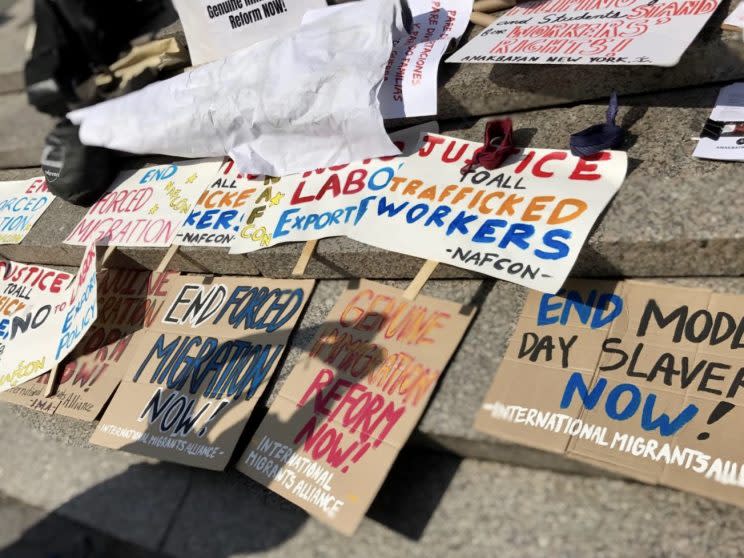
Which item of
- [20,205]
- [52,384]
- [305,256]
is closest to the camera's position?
[305,256]

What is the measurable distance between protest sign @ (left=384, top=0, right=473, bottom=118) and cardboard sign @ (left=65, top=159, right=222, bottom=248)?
3.29 feet

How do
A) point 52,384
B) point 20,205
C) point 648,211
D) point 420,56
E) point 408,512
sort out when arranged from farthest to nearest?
point 20,205, point 52,384, point 420,56, point 408,512, point 648,211

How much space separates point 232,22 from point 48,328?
167cm

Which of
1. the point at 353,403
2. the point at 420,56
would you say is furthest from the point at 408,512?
the point at 420,56

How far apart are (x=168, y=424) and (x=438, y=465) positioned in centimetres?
104

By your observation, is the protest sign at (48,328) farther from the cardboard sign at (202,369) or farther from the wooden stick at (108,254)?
the cardboard sign at (202,369)

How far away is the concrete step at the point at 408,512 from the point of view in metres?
1.72

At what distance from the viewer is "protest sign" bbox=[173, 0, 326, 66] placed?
9.22 ft

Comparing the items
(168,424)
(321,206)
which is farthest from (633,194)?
(168,424)

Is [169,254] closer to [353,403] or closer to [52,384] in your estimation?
[52,384]

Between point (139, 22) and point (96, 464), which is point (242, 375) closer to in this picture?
point (96, 464)

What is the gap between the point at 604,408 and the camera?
174cm

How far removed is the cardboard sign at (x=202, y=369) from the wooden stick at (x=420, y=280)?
0.61 meters

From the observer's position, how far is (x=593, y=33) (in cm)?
212
